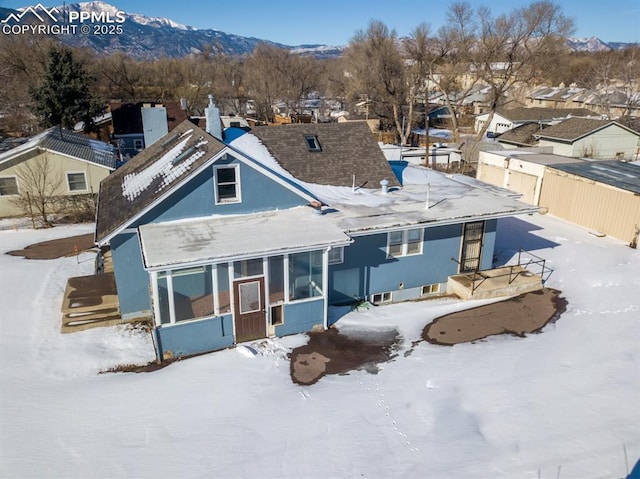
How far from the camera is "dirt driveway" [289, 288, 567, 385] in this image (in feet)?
37.6

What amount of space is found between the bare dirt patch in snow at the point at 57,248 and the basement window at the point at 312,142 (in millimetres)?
10725

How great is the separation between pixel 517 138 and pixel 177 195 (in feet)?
113

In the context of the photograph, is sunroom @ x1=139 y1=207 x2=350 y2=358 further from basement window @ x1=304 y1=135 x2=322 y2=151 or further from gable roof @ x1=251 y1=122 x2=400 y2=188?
basement window @ x1=304 y1=135 x2=322 y2=151

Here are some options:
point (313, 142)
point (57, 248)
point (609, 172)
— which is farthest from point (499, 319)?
point (57, 248)

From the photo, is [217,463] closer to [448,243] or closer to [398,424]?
[398,424]

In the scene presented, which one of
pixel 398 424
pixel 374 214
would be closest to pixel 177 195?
pixel 374 214

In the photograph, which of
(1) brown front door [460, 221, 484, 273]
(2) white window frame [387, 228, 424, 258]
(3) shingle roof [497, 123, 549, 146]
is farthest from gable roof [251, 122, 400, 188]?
(3) shingle roof [497, 123, 549, 146]

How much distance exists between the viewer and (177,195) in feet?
43.7

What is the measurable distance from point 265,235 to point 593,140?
30.9 m

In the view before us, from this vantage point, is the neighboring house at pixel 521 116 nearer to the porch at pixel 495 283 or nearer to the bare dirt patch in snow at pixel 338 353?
the porch at pixel 495 283

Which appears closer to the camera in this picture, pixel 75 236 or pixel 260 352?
pixel 260 352

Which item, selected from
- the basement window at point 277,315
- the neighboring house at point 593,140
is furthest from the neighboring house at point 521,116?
the basement window at point 277,315

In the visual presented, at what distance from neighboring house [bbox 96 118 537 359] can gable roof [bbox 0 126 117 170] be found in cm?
874

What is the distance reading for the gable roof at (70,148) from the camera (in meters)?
23.8
